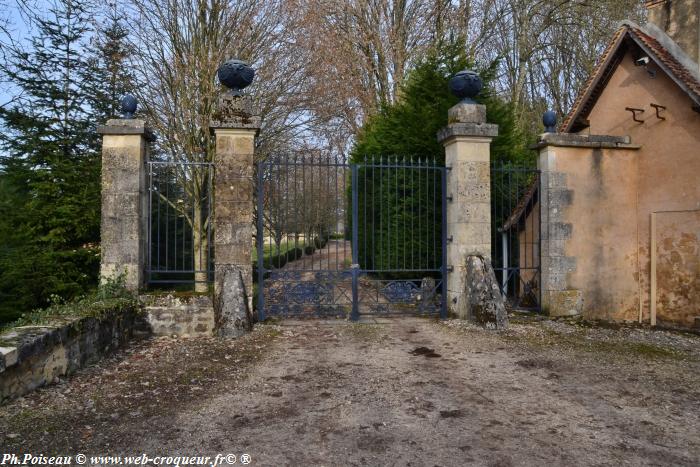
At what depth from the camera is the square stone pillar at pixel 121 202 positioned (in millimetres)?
6039

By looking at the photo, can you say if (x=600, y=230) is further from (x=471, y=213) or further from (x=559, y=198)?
(x=471, y=213)

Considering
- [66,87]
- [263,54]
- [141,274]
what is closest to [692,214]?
[141,274]

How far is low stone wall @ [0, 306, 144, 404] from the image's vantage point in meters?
3.55

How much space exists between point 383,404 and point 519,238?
5996mm

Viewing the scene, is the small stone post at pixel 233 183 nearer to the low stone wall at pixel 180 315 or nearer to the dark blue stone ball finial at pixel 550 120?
the low stone wall at pixel 180 315

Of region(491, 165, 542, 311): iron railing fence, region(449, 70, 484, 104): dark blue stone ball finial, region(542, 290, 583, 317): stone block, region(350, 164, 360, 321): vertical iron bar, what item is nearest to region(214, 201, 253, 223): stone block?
region(350, 164, 360, 321): vertical iron bar

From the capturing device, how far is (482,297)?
648 cm

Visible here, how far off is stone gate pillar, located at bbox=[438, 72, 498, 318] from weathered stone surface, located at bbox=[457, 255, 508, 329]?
84mm

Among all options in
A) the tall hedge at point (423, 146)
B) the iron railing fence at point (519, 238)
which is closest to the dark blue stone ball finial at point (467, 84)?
the iron railing fence at point (519, 238)

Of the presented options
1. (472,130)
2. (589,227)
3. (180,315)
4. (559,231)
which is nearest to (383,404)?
(180,315)

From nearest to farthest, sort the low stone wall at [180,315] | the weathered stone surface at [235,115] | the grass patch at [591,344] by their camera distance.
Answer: the grass patch at [591,344]
the low stone wall at [180,315]
the weathered stone surface at [235,115]

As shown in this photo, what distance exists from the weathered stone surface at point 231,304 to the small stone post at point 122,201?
1.07m

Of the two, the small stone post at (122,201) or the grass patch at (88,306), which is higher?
the small stone post at (122,201)

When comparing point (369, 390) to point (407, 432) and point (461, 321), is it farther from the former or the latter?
point (461, 321)
